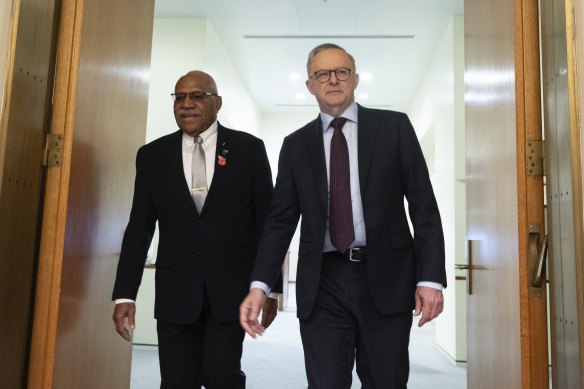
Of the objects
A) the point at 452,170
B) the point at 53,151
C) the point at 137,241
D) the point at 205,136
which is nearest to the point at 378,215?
the point at 205,136

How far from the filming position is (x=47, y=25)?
73.6 inches

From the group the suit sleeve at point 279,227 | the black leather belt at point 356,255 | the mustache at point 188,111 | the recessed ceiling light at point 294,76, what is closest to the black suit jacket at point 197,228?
the mustache at point 188,111

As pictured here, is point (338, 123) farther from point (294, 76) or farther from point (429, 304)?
point (294, 76)

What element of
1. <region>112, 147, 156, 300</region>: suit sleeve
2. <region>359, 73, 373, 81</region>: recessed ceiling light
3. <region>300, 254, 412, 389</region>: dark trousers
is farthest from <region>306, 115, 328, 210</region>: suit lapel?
<region>359, 73, 373, 81</region>: recessed ceiling light

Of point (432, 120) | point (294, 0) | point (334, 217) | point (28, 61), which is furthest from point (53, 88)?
point (432, 120)

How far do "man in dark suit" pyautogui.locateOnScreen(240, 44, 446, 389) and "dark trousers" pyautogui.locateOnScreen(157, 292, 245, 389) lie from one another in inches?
14.4

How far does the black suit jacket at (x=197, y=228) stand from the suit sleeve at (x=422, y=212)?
0.65 m

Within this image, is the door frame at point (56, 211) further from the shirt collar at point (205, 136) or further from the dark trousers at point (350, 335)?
the dark trousers at point (350, 335)

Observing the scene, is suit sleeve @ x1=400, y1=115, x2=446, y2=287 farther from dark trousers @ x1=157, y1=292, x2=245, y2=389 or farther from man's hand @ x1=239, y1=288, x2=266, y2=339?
dark trousers @ x1=157, y1=292, x2=245, y2=389

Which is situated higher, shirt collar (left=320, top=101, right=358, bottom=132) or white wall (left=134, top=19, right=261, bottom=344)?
white wall (left=134, top=19, right=261, bottom=344)

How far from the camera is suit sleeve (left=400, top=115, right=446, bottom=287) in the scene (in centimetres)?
174

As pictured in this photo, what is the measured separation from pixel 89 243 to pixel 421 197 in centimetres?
132

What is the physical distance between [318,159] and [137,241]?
2.79ft

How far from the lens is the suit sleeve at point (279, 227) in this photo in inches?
74.4
